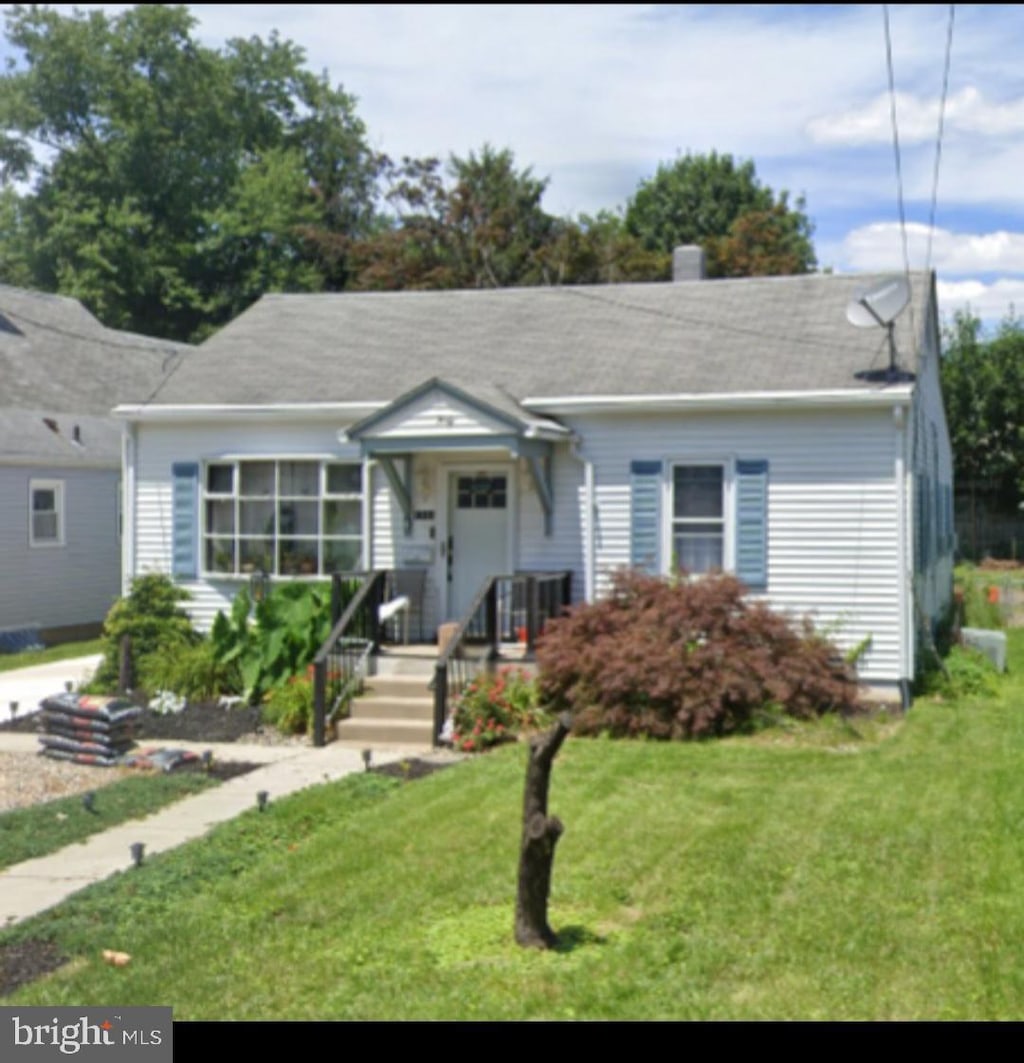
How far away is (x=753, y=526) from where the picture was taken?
14.1 m

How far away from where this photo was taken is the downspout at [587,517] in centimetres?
1461

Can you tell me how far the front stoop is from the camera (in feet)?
41.9

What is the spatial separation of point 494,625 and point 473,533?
1996 mm

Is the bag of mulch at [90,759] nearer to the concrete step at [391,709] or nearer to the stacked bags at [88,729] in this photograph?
the stacked bags at [88,729]

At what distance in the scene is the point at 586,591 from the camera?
48.5 ft

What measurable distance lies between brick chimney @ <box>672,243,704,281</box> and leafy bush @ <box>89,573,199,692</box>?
26.3ft

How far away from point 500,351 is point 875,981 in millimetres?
11528

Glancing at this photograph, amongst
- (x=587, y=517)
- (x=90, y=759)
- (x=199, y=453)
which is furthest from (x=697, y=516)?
(x=90, y=759)

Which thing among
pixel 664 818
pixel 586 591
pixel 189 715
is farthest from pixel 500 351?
pixel 664 818

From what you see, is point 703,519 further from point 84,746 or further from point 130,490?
point 130,490

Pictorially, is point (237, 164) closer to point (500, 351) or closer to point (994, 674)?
point (500, 351)

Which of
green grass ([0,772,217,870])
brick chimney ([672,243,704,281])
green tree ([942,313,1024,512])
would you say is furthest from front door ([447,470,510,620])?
green tree ([942,313,1024,512])

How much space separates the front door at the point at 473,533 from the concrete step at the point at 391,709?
2.29 m

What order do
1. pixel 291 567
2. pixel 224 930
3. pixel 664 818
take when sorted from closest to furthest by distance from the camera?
pixel 224 930 < pixel 664 818 < pixel 291 567
